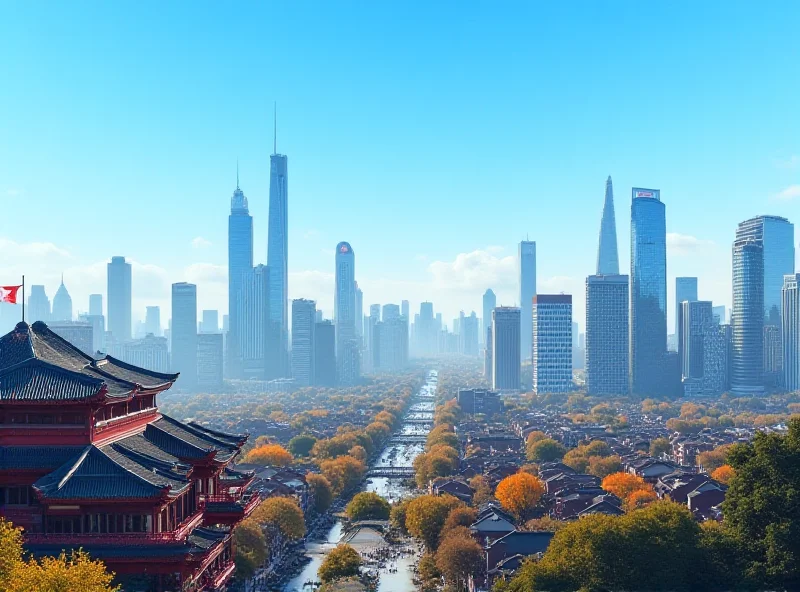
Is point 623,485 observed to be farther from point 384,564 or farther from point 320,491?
point 320,491

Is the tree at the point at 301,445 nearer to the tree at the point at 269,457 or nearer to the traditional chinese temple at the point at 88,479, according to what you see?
the tree at the point at 269,457

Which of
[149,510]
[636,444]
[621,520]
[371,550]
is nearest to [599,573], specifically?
[621,520]

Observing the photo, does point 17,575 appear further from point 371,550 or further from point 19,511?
point 371,550

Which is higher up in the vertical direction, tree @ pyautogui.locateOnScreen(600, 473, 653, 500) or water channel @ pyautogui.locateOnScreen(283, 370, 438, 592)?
tree @ pyautogui.locateOnScreen(600, 473, 653, 500)

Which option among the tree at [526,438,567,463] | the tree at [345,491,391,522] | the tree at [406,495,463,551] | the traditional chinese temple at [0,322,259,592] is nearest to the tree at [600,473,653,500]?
the tree at [406,495,463,551]

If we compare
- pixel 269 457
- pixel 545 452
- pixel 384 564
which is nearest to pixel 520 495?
pixel 384 564

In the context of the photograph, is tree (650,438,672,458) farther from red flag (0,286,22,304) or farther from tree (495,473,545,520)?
red flag (0,286,22,304)
